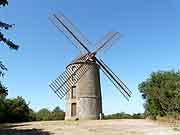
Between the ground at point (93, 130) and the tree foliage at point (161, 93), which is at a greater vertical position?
the tree foliage at point (161, 93)

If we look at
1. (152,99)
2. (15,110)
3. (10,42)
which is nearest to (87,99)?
(152,99)

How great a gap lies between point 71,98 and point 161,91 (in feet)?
37.1

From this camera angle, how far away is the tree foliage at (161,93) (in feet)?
134

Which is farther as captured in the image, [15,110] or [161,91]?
[15,110]

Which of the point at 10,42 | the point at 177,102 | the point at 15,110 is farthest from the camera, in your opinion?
the point at 15,110

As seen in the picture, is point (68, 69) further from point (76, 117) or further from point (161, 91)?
point (161, 91)

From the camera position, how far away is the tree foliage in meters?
40.8

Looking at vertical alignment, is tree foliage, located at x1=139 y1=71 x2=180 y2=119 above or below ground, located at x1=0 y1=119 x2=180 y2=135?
above

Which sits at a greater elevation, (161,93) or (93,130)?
(161,93)

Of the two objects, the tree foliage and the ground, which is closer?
the ground

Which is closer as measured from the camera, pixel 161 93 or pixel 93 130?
pixel 93 130

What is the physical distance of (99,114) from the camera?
143ft

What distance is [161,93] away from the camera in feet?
138

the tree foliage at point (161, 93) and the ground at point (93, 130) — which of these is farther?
the tree foliage at point (161, 93)
